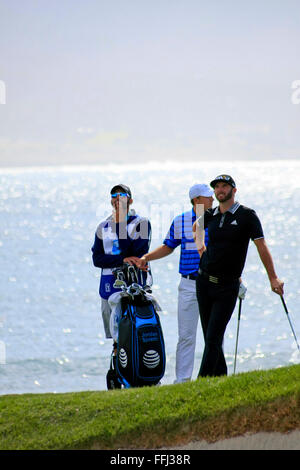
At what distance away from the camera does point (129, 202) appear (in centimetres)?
812

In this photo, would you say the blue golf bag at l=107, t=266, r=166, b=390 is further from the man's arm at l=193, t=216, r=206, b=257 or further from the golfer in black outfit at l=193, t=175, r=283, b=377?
the man's arm at l=193, t=216, r=206, b=257

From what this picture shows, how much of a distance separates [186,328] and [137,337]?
103cm

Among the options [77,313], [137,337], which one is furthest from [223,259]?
[77,313]

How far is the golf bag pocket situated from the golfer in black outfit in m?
0.60

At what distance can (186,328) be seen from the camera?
8508 mm

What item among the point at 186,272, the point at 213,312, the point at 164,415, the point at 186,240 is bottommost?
the point at 164,415

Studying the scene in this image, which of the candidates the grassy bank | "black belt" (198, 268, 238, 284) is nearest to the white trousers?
"black belt" (198, 268, 238, 284)

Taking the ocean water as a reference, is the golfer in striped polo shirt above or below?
above

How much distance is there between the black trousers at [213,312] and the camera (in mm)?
7312

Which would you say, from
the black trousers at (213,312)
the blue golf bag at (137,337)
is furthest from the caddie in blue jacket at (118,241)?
the black trousers at (213,312)

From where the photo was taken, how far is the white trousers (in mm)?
8469

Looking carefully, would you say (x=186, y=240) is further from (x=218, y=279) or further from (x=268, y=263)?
(x=268, y=263)

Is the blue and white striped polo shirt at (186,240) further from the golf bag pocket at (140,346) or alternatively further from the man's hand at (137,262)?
the golf bag pocket at (140,346)

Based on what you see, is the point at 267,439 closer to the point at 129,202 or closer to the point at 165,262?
the point at 129,202
